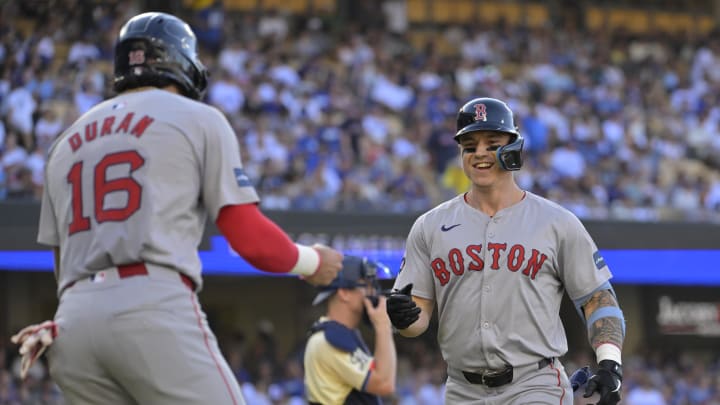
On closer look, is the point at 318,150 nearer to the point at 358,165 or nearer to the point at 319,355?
the point at 358,165

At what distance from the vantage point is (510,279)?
5.30 m

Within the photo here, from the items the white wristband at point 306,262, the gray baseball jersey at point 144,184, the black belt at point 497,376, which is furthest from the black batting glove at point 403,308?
the gray baseball jersey at point 144,184

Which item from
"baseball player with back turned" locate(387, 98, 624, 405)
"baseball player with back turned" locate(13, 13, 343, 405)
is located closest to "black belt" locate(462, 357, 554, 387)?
"baseball player with back turned" locate(387, 98, 624, 405)

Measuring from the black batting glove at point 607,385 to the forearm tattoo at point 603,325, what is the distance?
0.17m

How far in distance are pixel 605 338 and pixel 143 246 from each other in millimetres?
2311

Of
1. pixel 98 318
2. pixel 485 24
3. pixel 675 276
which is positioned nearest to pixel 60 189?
pixel 98 318

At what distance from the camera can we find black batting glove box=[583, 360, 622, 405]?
4969mm

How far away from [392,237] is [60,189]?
36.6ft

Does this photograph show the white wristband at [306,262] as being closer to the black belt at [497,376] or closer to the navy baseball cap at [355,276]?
the black belt at [497,376]

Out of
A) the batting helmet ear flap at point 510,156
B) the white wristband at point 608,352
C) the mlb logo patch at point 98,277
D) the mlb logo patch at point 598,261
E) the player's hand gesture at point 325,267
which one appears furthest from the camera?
the batting helmet ear flap at point 510,156

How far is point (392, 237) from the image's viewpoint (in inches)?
594

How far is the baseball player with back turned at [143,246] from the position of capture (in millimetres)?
3754

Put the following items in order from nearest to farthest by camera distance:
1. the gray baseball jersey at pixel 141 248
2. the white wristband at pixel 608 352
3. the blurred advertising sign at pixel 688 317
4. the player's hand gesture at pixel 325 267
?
the gray baseball jersey at pixel 141 248 < the player's hand gesture at pixel 325 267 < the white wristband at pixel 608 352 < the blurred advertising sign at pixel 688 317

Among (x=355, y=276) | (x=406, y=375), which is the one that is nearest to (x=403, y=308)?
(x=355, y=276)
